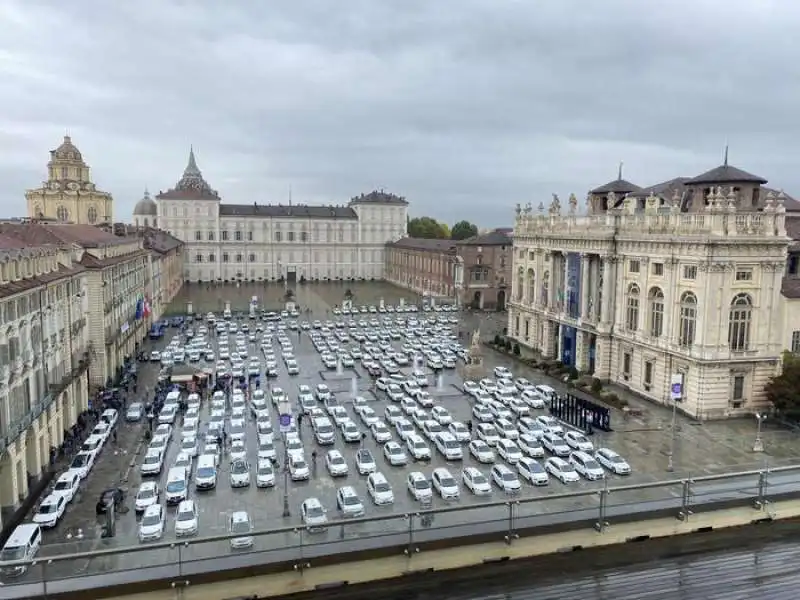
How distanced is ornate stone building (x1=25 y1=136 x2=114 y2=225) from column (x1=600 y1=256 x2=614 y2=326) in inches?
3559

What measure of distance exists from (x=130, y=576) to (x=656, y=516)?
50.5 feet

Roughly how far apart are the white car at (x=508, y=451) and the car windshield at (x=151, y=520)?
19005 mm

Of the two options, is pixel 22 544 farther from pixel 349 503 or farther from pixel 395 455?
pixel 395 455

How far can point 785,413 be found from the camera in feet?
149

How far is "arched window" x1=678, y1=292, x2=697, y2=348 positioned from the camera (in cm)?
4738

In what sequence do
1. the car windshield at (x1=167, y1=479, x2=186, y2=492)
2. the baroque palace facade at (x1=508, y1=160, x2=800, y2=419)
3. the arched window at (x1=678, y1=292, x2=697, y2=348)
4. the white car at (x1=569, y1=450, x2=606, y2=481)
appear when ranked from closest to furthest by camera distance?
the car windshield at (x1=167, y1=479, x2=186, y2=492), the white car at (x1=569, y1=450, x2=606, y2=481), the baroque palace facade at (x1=508, y1=160, x2=800, y2=419), the arched window at (x1=678, y1=292, x2=697, y2=348)

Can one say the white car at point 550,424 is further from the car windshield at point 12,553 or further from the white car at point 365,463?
the car windshield at point 12,553

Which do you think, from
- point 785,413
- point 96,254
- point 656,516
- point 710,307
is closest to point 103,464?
point 96,254

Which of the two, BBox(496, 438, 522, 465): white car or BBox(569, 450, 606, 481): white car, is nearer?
BBox(569, 450, 606, 481): white car

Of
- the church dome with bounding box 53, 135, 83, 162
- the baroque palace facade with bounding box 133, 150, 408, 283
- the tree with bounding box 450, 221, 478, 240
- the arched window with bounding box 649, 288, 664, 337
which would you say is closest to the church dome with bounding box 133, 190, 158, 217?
the baroque palace facade with bounding box 133, 150, 408, 283

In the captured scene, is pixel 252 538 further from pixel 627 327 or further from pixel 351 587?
pixel 627 327

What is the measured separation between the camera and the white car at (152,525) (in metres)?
27.4

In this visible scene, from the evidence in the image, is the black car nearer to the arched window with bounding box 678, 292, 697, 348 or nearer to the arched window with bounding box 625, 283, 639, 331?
the arched window with bounding box 678, 292, 697, 348

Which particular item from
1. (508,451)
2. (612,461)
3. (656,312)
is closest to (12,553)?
(508,451)
